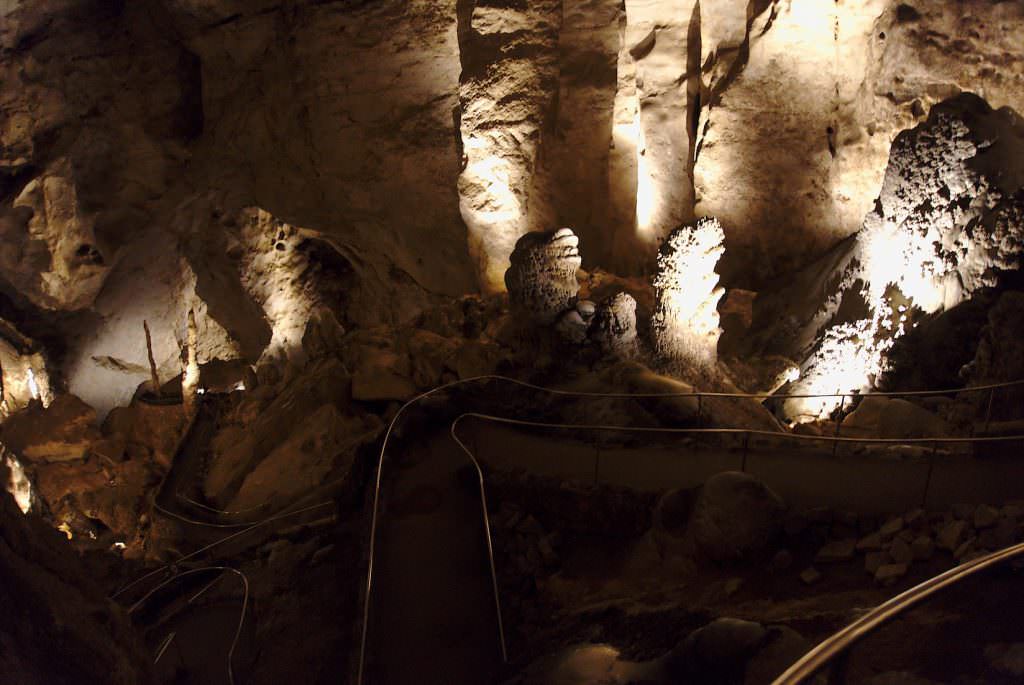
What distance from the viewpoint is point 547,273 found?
1006 cm

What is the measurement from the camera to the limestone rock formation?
1006 centimetres

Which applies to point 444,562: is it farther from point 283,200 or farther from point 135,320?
point 135,320

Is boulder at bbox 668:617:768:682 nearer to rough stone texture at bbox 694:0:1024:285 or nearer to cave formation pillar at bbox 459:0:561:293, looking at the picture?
cave formation pillar at bbox 459:0:561:293

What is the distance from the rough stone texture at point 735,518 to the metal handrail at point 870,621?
248cm

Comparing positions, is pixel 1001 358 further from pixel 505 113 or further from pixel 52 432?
pixel 52 432

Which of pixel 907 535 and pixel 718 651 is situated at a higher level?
pixel 718 651

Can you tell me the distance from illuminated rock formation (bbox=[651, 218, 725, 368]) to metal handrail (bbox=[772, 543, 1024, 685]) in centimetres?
758

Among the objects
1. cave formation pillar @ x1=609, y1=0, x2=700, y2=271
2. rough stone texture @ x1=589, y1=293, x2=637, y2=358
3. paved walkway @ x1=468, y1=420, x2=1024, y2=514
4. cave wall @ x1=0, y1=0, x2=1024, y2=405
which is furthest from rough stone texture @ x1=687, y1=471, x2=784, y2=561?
cave formation pillar @ x1=609, y1=0, x2=700, y2=271

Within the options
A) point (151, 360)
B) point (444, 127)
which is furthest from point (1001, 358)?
point (151, 360)

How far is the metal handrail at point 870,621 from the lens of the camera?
253 cm

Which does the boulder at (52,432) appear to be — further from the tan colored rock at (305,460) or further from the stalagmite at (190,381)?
the tan colored rock at (305,460)

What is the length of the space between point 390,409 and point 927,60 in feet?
34.9

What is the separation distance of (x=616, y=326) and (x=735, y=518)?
4.94m

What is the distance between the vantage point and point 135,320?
2227 centimetres
